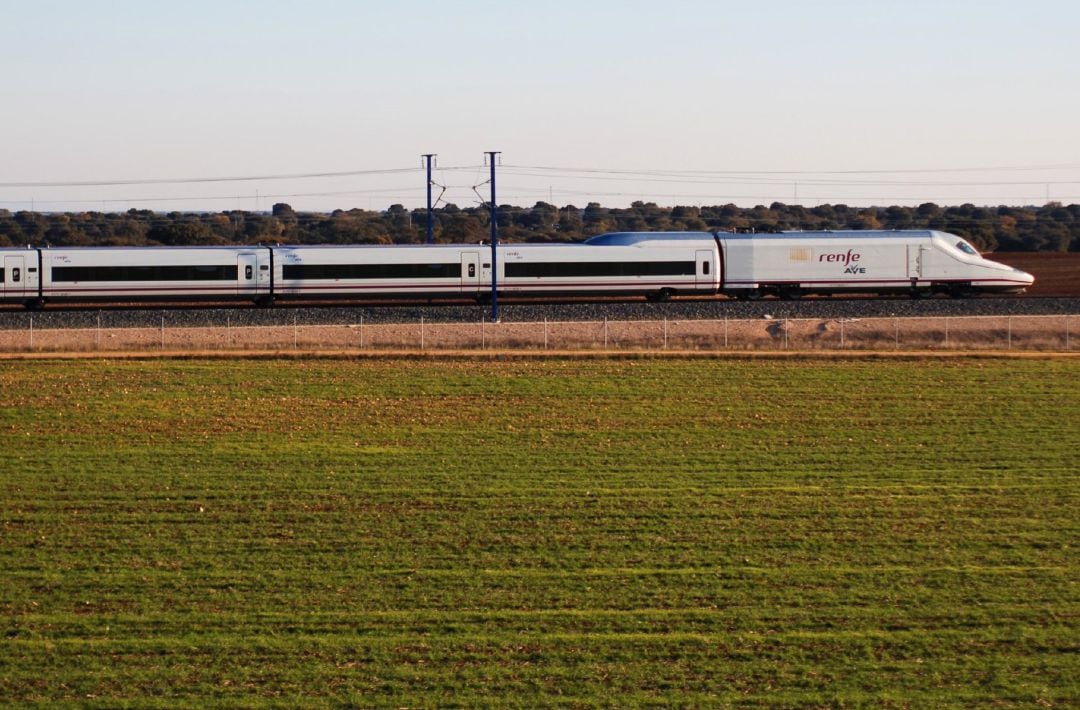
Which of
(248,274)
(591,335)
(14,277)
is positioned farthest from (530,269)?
(14,277)

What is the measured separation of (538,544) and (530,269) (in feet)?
101

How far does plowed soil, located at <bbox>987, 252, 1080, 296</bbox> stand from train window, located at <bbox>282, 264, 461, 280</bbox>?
2869cm

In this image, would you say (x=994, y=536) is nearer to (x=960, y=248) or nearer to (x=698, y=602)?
(x=698, y=602)

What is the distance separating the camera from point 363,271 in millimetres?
49656

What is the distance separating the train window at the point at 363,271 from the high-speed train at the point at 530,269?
1.4 inches

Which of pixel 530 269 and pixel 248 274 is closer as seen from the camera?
pixel 248 274

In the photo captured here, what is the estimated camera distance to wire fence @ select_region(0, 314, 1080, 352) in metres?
40.8

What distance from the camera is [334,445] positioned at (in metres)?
27.8

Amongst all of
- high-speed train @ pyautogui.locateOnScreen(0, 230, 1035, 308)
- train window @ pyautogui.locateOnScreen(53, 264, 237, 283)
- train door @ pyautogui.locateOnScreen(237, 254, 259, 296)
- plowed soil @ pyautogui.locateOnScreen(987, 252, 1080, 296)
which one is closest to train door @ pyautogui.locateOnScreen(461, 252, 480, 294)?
high-speed train @ pyautogui.locateOnScreen(0, 230, 1035, 308)

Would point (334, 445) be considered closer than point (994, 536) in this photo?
No

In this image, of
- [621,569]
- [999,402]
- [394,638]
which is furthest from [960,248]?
[394,638]

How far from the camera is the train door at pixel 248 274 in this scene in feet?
162

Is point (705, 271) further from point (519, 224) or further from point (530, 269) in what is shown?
point (519, 224)

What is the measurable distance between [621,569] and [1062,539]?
6.73 metres
